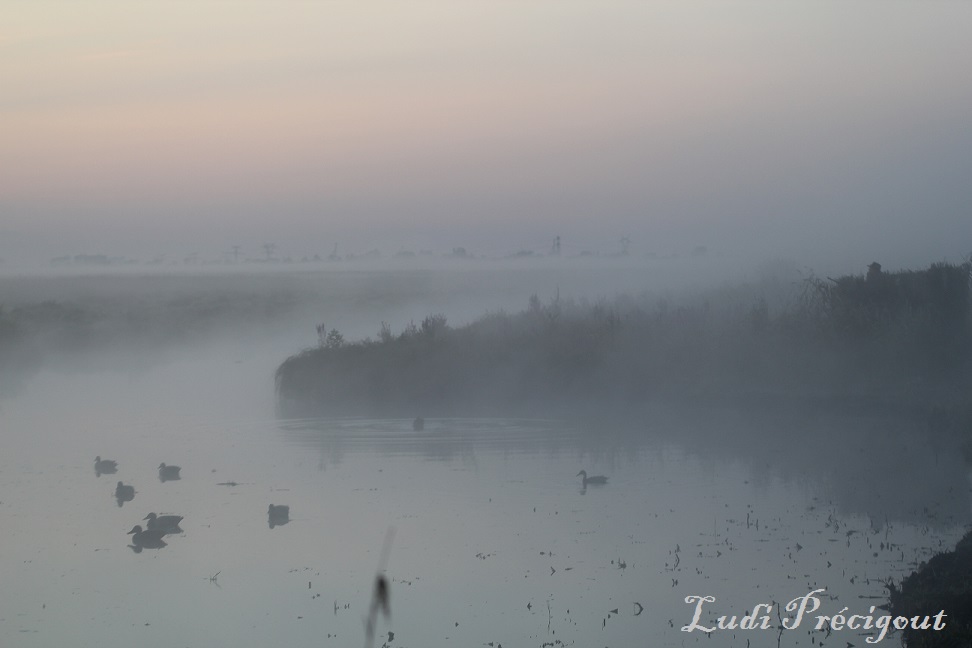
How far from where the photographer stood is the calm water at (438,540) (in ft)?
34.7

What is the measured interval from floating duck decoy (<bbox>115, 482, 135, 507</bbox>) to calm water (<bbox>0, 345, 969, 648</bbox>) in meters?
0.13

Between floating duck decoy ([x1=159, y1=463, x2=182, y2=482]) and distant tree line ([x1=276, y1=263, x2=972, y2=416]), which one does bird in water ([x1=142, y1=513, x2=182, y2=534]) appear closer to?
floating duck decoy ([x1=159, y1=463, x2=182, y2=482])

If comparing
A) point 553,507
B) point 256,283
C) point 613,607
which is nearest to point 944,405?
point 553,507

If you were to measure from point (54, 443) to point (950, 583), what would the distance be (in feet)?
59.6

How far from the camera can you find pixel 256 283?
85.2 meters

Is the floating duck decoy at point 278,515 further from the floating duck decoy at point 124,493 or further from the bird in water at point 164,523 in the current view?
the floating duck decoy at point 124,493

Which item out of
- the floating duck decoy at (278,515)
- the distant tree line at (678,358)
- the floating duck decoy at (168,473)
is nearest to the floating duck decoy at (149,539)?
the floating duck decoy at (278,515)

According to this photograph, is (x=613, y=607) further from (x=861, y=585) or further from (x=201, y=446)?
(x=201, y=446)

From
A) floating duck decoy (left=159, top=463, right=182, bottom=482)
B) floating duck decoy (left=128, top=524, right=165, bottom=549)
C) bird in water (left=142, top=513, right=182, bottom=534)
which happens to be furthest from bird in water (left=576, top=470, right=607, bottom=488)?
floating duck decoy (left=159, top=463, right=182, bottom=482)

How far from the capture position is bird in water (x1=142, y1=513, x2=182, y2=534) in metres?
14.0

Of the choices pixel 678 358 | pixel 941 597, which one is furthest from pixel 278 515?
pixel 678 358

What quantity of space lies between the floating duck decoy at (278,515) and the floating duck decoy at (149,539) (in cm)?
151

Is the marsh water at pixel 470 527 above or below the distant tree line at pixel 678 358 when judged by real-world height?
below

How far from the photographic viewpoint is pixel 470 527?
14.3 meters
